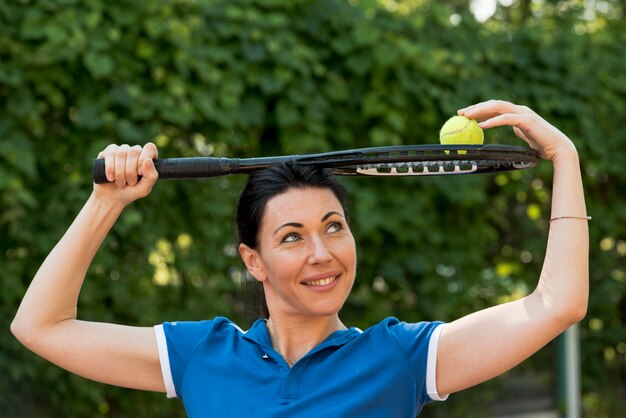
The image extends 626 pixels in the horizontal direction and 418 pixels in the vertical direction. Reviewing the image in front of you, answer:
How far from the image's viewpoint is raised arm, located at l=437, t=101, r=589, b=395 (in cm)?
237

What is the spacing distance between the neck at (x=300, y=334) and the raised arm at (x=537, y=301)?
13.5 inches

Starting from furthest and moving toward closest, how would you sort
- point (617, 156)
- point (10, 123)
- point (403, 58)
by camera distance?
1. point (617, 156)
2. point (403, 58)
3. point (10, 123)

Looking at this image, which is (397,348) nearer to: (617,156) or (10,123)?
(10,123)

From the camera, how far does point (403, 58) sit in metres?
5.55

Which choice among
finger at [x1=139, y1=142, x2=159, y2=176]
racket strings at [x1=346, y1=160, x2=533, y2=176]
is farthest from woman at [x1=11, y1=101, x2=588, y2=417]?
racket strings at [x1=346, y1=160, x2=533, y2=176]

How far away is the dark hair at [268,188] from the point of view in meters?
2.73

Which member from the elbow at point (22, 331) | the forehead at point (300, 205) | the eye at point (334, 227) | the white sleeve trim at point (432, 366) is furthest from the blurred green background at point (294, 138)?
the white sleeve trim at point (432, 366)

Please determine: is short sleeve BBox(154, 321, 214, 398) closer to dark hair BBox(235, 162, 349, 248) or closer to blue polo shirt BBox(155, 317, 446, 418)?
blue polo shirt BBox(155, 317, 446, 418)

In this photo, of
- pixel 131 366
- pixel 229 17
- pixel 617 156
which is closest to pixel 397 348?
pixel 131 366

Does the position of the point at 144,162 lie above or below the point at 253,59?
below

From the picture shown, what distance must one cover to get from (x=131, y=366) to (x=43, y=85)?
218 cm

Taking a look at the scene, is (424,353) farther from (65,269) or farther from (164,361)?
(65,269)

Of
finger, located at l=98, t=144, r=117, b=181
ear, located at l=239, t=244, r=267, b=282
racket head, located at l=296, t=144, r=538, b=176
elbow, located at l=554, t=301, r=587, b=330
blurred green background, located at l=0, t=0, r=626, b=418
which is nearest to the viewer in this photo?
elbow, located at l=554, t=301, r=587, b=330

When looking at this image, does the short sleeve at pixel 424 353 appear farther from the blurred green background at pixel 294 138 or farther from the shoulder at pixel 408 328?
the blurred green background at pixel 294 138
